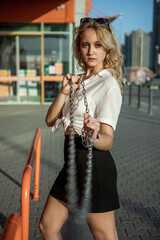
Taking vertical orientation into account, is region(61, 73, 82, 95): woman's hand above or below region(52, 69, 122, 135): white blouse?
above

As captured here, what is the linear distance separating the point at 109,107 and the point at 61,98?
367 mm

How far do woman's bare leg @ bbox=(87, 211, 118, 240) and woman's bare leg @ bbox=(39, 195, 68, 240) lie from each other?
192mm

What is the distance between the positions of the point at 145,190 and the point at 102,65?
291cm

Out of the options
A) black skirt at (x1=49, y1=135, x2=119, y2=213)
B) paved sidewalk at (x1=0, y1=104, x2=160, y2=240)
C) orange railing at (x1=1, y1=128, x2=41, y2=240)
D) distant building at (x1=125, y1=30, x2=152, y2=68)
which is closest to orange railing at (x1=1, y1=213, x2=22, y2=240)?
orange railing at (x1=1, y1=128, x2=41, y2=240)

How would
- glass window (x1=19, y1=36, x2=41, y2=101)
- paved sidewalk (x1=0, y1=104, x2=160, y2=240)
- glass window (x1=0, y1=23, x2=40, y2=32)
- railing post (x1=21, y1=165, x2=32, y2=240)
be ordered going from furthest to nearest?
1. glass window (x1=19, y1=36, x2=41, y2=101)
2. glass window (x1=0, y1=23, x2=40, y2=32)
3. paved sidewalk (x1=0, y1=104, x2=160, y2=240)
4. railing post (x1=21, y1=165, x2=32, y2=240)

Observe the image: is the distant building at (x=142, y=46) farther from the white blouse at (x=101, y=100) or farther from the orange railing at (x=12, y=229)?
the orange railing at (x=12, y=229)

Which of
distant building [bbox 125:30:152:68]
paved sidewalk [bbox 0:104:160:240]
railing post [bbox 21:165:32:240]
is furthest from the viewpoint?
distant building [bbox 125:30:152:68]

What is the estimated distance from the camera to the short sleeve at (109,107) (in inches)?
69.4

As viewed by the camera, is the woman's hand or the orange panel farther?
the orange panel

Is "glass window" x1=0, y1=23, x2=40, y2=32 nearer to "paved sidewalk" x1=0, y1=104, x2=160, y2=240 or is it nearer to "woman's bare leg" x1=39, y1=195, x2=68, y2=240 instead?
"paved sidewalk" x1=0, y1=104, x2=160, y2=240

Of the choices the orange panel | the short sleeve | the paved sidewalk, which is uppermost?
the orange panel

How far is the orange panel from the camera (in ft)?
47.0

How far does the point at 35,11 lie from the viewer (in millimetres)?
14414

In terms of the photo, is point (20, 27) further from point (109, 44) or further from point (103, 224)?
point (103, 224)
